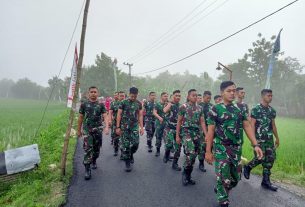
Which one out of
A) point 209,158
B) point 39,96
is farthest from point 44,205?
point 39,96

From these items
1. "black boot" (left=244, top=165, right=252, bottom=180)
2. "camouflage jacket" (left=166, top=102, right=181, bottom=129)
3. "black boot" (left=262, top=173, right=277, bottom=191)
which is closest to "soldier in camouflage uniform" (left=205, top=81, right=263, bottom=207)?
"black boot" (left=262, top=173, right=277, bottom=191)

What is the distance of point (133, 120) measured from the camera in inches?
296

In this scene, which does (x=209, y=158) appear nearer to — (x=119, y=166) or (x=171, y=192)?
(x=171, y=192)

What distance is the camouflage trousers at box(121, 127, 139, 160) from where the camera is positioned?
740 cm

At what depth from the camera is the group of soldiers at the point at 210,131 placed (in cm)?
457

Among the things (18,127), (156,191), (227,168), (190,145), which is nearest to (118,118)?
(190,145)

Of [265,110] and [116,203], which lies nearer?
[116,203]

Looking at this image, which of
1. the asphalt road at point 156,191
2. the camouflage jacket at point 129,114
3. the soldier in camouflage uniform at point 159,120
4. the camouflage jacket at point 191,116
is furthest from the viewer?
the soldier in camouflage uniform at point 159,120

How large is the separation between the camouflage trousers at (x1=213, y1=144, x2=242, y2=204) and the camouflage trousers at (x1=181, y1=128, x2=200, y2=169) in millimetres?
1434

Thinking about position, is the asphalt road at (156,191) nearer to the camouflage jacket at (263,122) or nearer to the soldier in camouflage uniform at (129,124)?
the soldier in camouflage uniform at (129,124)

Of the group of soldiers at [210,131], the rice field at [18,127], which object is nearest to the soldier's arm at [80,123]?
the group of soldiers at [210,131]

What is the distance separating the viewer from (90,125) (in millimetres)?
6906

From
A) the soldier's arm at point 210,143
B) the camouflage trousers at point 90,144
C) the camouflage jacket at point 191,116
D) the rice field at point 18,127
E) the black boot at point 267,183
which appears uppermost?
the camouflage jacket at point 191,116

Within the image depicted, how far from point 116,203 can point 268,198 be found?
3000 mm
